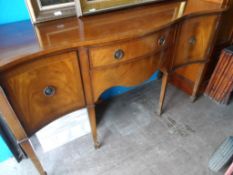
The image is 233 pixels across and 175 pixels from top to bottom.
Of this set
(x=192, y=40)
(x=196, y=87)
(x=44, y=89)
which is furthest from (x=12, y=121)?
(x=196, y=87)

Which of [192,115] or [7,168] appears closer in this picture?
[7,168]

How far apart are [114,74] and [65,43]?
322 mm

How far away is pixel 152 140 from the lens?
1415mm

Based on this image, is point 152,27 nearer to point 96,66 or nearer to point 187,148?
point 96,66

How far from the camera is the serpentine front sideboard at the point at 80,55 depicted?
2.51ft

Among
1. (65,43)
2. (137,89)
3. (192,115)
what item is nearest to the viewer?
(65,43)

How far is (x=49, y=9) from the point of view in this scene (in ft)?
3.22

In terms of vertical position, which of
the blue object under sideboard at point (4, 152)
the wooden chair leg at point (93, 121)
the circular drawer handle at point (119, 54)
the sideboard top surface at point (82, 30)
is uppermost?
the sideboard top surface at point (82, 30)

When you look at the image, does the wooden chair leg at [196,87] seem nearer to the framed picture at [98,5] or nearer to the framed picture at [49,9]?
the framed picture at [98,5]

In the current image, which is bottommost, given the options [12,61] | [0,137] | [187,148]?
[187,148]

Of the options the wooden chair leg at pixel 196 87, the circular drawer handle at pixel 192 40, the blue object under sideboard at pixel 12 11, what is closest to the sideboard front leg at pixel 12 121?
the blue object under sideboard at pixel 12 11

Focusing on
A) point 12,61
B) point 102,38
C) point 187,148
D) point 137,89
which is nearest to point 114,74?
point 102,38

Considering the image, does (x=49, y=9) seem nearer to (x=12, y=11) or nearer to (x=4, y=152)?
(x=12, y=11)

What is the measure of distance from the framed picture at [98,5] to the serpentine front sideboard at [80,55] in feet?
0.11
